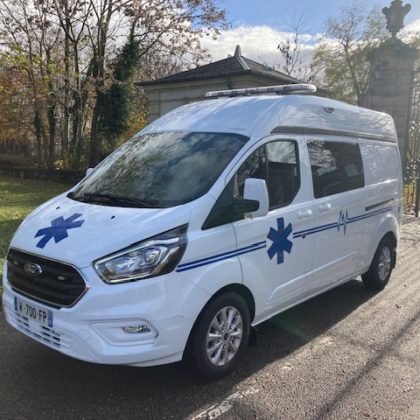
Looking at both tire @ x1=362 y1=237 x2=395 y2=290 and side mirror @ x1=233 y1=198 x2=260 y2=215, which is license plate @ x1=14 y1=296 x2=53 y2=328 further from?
tire @ x1=362 y1=237 x2=395 y2=290

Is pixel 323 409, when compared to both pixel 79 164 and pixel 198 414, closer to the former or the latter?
pixel 198 414

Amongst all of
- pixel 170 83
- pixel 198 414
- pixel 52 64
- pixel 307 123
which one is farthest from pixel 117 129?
pixel 198 414

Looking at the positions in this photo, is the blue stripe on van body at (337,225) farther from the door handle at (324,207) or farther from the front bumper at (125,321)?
the front bumper at (125,321)

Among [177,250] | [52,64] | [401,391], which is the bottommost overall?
[401,391]

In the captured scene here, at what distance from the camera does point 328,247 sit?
4.75m

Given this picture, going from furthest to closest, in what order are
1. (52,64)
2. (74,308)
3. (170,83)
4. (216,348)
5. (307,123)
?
1. (52,64)
2. (170,83)
3. (307,123)
4. (216,348)
5. (74,308)

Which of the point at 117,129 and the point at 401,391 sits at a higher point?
the point at 117,129

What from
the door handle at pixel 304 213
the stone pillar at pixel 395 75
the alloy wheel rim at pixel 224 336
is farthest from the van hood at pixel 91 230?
the stone pillar at pixel 395 75

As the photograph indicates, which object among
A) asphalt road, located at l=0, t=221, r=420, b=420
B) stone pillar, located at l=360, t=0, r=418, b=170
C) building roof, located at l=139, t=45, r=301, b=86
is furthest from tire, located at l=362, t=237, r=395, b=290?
stone pillar, located at l=360, t=0, r=418, b=170

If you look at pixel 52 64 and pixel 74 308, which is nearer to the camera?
pixel 74 308

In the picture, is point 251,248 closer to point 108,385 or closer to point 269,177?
point 269,177

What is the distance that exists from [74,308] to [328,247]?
8.97 ft

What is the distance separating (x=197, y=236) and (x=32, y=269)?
1219mm

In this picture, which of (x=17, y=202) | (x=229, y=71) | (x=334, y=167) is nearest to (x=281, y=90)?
(x=334, y=167)
